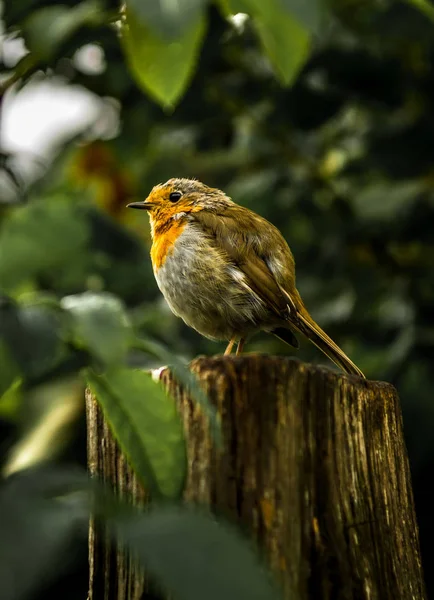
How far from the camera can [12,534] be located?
0.90 m

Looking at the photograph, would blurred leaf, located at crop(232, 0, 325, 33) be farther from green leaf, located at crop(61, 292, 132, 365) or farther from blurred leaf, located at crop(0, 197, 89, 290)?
blurred leaf, located at crop(0, 197, 89, 290)

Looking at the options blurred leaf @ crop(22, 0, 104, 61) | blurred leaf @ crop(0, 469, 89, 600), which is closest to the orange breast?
blurred leaf @ crop(22, 0, 104, 61)

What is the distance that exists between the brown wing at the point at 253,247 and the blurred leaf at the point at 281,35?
1.64m

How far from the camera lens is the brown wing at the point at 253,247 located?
3021 mm

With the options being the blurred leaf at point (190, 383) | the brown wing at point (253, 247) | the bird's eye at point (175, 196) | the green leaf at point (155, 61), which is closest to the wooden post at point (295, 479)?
the blurred leaf at point (190, 383)

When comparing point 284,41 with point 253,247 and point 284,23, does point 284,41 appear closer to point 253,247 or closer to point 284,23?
point 284,23

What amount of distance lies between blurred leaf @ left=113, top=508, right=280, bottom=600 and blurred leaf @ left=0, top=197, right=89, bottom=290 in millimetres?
1491

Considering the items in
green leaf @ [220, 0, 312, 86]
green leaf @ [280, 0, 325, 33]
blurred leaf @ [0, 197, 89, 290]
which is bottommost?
green leaf @ [280, 0, 325, 33]

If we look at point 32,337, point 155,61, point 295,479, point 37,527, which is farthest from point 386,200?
point 37,527

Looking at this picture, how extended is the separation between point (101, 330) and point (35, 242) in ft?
4.16

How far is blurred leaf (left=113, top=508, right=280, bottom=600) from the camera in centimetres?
85

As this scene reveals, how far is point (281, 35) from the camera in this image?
129 centimetres

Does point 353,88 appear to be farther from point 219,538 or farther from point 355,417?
point 219,538

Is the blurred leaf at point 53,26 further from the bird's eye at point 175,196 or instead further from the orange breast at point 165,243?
the bird's eye at point 175,196
